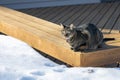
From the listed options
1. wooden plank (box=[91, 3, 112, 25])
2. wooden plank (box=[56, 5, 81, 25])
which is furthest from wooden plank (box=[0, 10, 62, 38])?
wooden plank (box=[91, 3, 112, 25])

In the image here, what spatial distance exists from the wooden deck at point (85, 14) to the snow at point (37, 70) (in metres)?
2.07

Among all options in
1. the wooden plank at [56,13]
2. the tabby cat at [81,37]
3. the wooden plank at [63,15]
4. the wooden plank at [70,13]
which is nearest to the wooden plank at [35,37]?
the tabby cat at [81,37]

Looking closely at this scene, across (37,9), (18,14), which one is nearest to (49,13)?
(37,9)

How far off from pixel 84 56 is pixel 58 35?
771 mm

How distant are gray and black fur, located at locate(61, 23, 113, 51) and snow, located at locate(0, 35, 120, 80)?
0.25 meters

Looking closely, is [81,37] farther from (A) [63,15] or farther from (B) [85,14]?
(B) [85,14]

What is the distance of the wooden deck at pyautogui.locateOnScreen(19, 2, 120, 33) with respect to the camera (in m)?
6.03

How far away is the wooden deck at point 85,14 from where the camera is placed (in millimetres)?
6031

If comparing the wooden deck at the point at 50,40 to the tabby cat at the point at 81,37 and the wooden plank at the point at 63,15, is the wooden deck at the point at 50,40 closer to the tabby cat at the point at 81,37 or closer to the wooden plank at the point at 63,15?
the tabby cat at the point at 81,37

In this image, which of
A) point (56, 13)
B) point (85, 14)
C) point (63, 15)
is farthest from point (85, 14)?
point (56, 13)

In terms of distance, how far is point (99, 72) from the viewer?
316cm

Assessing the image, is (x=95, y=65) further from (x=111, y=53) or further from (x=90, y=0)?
(x=90, y=0)

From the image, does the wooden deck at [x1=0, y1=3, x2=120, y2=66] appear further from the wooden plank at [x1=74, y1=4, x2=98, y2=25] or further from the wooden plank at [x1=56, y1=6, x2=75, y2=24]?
the wooden plank at [x1=74, y1=4, x2=98, y2=25]

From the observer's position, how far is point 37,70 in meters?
3.20
